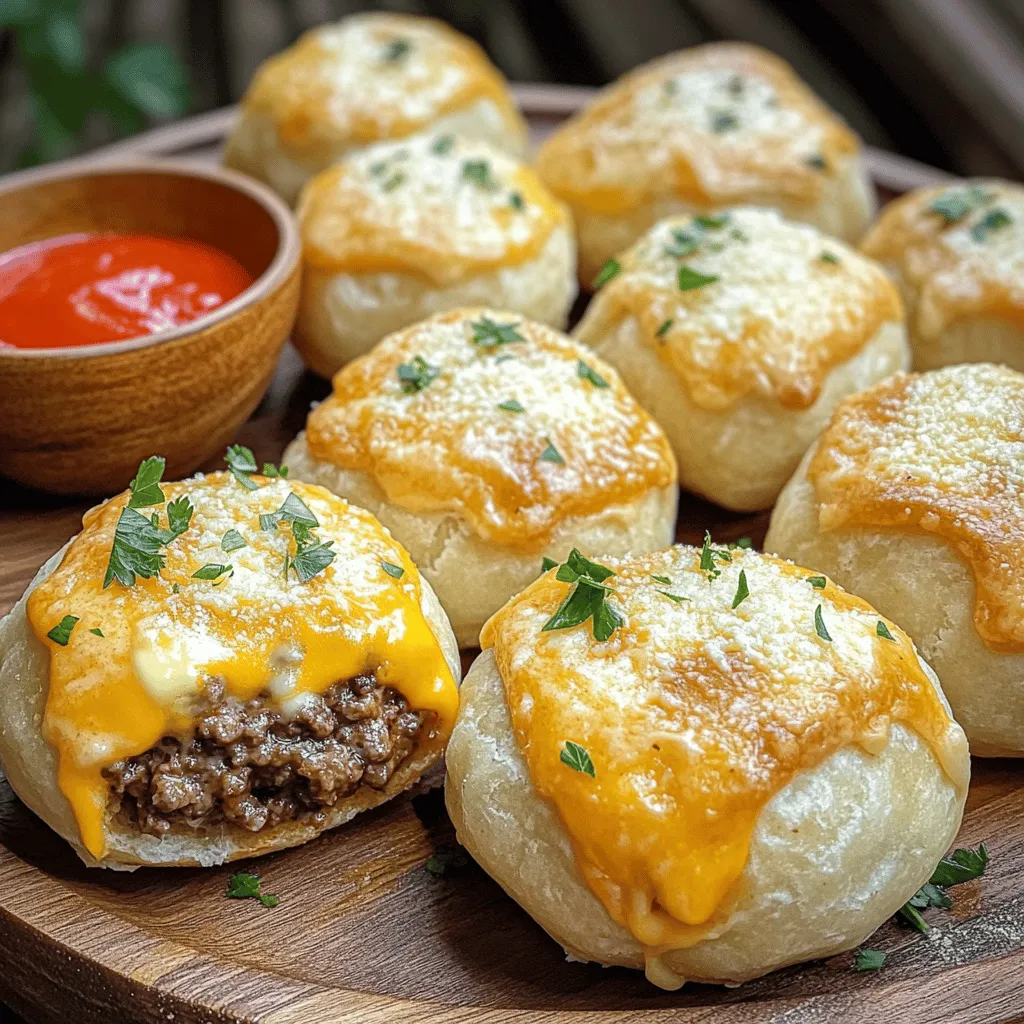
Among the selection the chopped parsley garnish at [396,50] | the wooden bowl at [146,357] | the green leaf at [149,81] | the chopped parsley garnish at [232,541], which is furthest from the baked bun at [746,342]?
the green leaf at [149,81]

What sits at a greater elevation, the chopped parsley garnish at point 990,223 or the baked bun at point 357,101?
the chopped parsley garnish at point 990,223

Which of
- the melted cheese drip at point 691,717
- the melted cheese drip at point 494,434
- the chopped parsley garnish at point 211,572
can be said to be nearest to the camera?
the melted cheese drip at point 691,717

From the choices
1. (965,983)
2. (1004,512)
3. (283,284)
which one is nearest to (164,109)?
(283,284)

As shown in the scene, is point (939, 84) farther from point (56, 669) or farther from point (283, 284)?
point (56, 669)

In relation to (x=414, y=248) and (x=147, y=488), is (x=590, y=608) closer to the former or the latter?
(x=147, y=488)

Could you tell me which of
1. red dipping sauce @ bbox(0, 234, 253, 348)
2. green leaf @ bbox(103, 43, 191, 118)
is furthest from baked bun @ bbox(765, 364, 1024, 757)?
green leaf @ bbox(103, 43, 191, 118)

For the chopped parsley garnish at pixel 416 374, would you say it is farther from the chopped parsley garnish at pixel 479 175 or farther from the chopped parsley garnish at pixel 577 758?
the chopped parsley garnish at pixel 577 758

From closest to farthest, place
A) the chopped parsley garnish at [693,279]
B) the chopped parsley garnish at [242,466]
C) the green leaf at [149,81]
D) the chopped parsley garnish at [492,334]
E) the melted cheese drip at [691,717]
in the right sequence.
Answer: the melted cheese drip at [691,717] < the chopped parsley garnish at [242,466] < the chopped parsley garnish at [492,334] < the chopped parsley garnish at [693,279] < the green leaf at [149,81]

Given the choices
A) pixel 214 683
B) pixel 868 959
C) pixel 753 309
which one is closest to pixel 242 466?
pixel 214 683

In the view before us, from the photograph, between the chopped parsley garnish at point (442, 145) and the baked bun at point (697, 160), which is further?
the baked bun at point (697, 160)
